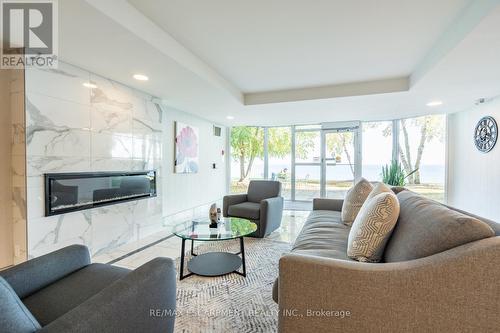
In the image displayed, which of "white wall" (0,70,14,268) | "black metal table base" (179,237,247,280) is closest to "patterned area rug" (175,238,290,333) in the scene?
"black metal table base" (179,237,247,280)

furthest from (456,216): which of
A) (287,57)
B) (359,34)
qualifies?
(287,57)

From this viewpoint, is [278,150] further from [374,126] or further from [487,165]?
[487,165]

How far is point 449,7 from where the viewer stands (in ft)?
6.37

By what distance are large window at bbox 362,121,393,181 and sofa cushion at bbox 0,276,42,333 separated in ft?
20.9

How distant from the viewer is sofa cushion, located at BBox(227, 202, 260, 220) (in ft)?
11.2

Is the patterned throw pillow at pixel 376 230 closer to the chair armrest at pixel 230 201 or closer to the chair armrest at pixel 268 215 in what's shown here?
the chair armrest at pixel 268 215

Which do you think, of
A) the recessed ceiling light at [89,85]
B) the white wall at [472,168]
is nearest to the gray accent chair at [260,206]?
the recessed ceiling light at [89,85]

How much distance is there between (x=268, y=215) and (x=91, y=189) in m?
2.22

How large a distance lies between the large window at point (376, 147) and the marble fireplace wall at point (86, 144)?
16.1 ft

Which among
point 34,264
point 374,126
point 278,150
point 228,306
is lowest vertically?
point 228,306

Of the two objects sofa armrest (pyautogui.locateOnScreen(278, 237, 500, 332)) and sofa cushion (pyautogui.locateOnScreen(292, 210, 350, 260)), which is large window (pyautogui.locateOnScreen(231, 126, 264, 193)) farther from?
sofa armrest (pyautogui.locateOnScreen(278, 237, 500, 332))

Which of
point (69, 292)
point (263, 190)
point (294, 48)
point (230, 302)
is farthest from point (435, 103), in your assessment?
point (69, 292)

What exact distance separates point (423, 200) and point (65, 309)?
195 centimetres

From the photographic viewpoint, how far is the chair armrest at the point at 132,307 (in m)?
0.83
